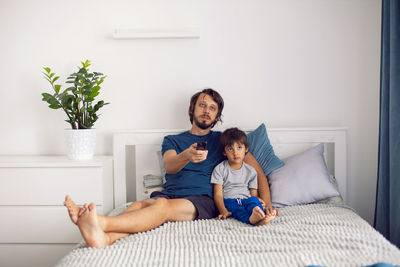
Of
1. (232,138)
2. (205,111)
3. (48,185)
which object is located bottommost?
(48,185)

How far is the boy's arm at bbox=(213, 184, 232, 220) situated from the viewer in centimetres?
183

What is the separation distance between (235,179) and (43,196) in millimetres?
1141

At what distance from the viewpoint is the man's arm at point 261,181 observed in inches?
78.8

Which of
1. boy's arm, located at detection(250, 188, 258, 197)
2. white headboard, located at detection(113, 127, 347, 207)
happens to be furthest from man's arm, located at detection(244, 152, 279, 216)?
white headboard, located at detection(113, 127, 347, 207)

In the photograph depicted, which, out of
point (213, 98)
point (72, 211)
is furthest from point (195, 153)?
point (72, 211)

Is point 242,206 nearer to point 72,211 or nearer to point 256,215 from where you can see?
point 256,215

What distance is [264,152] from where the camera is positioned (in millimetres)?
2189

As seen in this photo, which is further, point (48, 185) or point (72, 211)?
point (48, 185)

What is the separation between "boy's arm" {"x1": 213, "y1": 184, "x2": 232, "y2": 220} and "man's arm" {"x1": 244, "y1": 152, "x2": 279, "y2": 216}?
249 millimetres

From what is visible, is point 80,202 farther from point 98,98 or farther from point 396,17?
point 396,17

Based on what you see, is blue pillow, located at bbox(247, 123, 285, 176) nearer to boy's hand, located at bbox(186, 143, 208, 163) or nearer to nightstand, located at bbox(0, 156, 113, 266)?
boy's hand, located at bbox(186, 143, 208, 163)

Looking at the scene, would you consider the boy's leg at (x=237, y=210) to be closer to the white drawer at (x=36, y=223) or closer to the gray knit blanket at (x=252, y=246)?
the gray knit blanket at (x=252, y=246)

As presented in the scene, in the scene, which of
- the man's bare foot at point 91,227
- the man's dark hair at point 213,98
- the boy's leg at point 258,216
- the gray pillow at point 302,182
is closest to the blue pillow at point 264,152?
the gray pillow at point 302,182

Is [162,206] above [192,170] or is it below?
below
